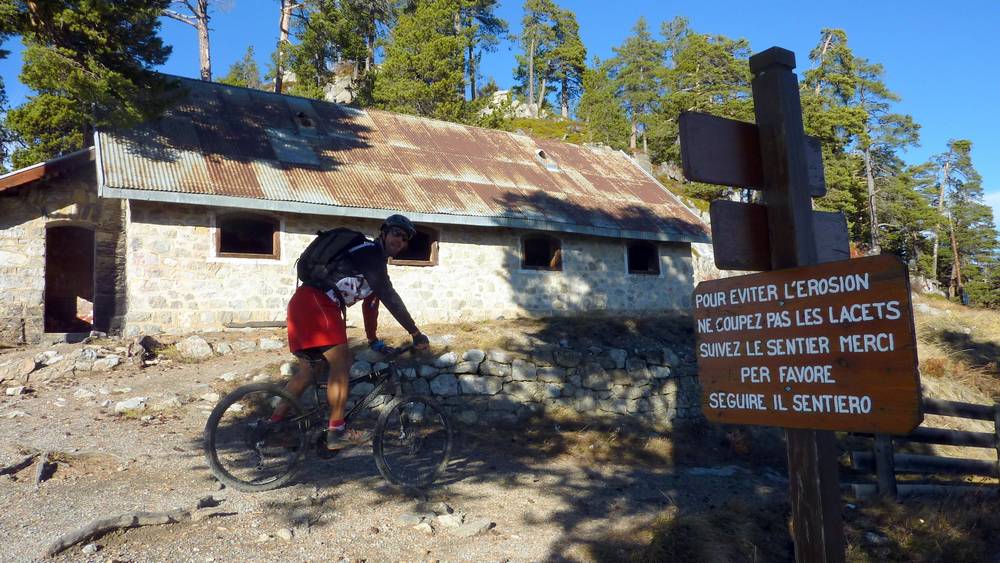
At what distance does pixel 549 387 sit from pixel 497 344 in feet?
3.79

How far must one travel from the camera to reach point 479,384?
8.49 meters

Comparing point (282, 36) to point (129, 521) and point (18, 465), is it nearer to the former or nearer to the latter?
point (18, 465)

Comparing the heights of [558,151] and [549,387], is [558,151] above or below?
above

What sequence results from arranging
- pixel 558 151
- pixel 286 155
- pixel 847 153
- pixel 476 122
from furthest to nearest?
pixel 847 153 < pixel 476 122 < pixel 558 151 < pixel 286 155

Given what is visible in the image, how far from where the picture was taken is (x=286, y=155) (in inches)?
496

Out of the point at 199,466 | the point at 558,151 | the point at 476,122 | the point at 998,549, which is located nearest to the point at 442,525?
the point at 199,466

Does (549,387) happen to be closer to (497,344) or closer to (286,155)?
(497,344)

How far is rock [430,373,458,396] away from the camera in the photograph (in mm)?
8289

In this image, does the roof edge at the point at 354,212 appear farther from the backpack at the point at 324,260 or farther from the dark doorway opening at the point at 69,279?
the dark doorway opening at the point at 69,279

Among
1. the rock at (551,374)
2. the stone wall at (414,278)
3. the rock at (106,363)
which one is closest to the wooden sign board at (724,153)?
the rock at (551,374)

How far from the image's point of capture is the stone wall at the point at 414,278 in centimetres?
1052

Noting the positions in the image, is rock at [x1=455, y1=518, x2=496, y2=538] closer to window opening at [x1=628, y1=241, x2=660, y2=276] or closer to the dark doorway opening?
window opening at [x1=628, y1=241, x2=660, y2=276]

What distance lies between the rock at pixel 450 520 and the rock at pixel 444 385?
4.07 meters

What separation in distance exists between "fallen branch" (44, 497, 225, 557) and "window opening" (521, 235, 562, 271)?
34.2ft
